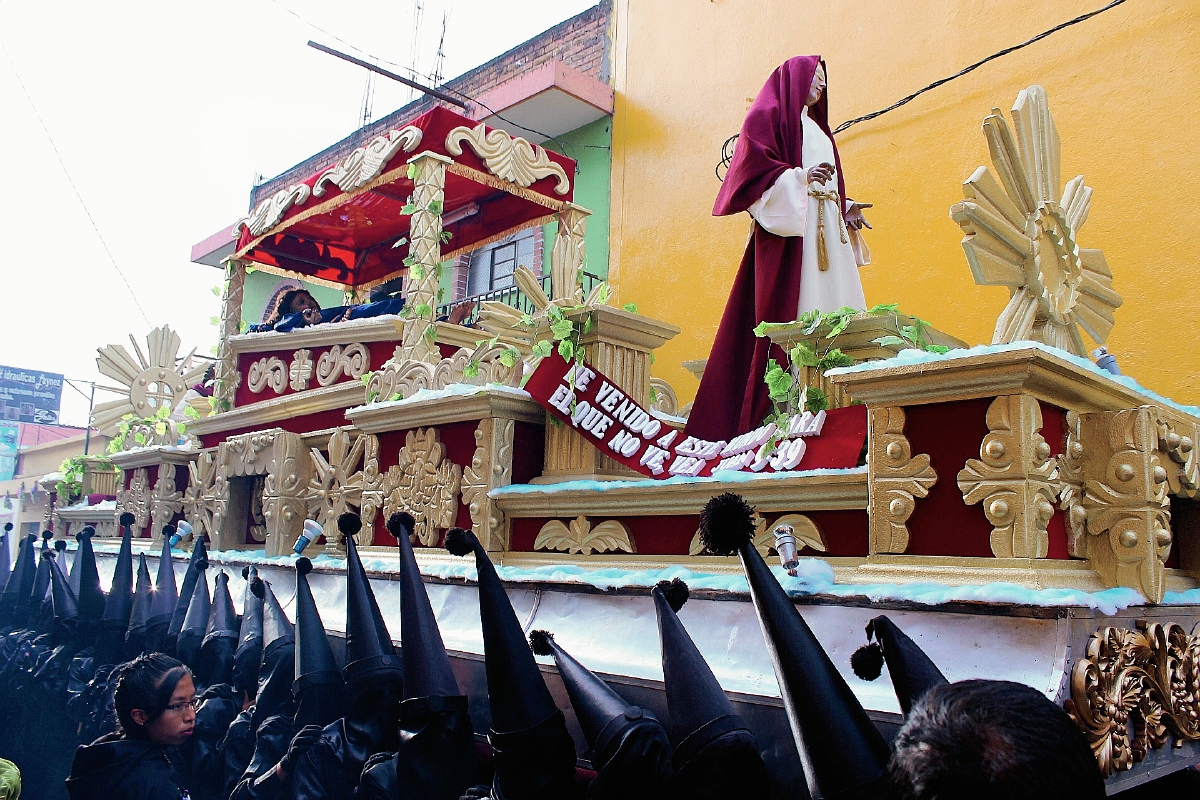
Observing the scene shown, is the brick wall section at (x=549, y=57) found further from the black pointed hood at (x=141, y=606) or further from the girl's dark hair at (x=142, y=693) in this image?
the girl's dark hair at (x=142, y=693)

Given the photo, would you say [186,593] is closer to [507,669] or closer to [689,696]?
[507,669]

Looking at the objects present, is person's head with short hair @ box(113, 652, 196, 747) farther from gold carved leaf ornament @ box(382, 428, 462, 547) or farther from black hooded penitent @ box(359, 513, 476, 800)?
gold carved leaf ornament @ box(382, 428, 462, 547)

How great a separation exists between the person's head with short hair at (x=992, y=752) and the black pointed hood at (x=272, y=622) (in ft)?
8.23

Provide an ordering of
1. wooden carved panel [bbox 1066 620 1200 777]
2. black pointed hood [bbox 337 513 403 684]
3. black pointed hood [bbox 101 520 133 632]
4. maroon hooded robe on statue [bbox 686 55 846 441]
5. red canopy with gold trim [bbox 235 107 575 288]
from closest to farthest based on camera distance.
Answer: wooden carved panel [bbox 1066 620 1200 777] → black pointed hood [bbox 337 513 403 684] → maroon hooded robe on statue [bbox 686 55 846 441] → black pointed hood [bbox 101 520 133 632] → red canopy with gold trim [bbox 235 107 575 288]

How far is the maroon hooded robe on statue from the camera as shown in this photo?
3.30m

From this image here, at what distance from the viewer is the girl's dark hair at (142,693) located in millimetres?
2580

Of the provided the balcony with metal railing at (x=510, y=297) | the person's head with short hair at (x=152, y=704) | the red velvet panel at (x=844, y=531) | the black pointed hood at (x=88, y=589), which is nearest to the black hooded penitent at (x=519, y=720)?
the red velvet panel at (x=844, y=531)

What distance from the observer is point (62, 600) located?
448 cm

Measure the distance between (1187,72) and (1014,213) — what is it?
10.8ft

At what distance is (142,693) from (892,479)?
6.82 ft

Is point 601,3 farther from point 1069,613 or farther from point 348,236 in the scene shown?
point 1069,613

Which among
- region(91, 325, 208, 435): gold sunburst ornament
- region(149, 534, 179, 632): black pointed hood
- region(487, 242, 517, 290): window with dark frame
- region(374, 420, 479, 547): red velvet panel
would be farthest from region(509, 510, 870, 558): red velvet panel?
region(487, 242, 517, 290): window with dark frame

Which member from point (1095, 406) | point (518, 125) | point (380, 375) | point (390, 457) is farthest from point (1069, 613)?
point (518, 125)

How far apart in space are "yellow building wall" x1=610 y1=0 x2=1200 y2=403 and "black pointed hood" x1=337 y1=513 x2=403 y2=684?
383cm
